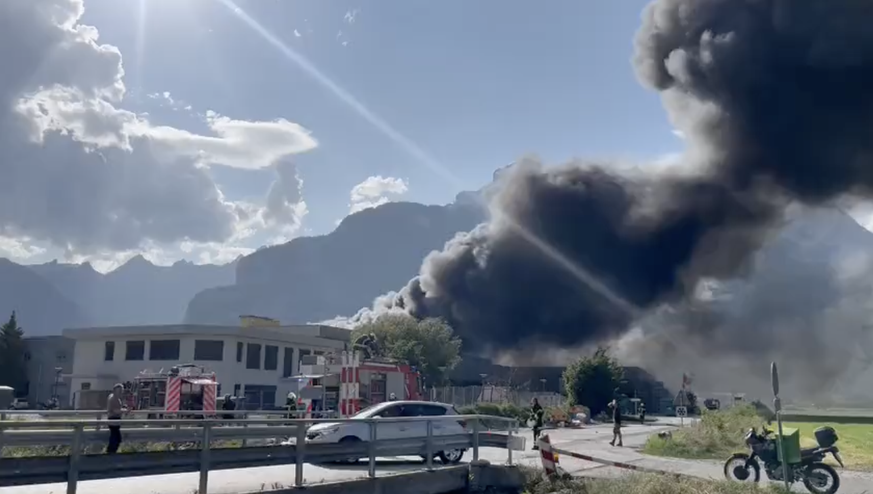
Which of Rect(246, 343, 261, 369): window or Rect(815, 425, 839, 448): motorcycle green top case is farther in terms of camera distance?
Rect(246, 343, 261, 369): window

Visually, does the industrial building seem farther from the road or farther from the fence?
the road

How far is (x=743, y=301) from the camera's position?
7950 centimetres

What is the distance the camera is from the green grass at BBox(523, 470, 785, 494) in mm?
10883

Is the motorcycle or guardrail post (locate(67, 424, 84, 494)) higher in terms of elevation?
guardrail post (locate(67, 424, 84, 494))

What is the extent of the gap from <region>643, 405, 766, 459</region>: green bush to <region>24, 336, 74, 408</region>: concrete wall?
47473 millimetres

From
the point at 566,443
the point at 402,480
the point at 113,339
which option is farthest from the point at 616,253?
the point at 402,480

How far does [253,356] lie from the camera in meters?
43.7

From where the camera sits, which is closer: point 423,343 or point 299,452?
point 299,452

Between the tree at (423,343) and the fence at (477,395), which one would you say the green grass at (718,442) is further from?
the tree at (423,343)

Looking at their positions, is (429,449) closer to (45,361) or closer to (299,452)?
(299,452)

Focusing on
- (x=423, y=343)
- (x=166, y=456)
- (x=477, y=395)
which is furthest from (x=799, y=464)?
(x=423, y=343)

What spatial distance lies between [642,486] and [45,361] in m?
60.5

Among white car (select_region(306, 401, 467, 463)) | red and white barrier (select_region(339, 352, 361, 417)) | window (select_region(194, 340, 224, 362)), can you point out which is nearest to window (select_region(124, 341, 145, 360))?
window (select_region(194, 340, 224, 362))

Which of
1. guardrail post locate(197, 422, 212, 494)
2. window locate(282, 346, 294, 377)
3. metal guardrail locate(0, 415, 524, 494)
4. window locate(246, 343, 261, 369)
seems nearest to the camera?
metal guardrail locate(0, 415, 524, 494)
